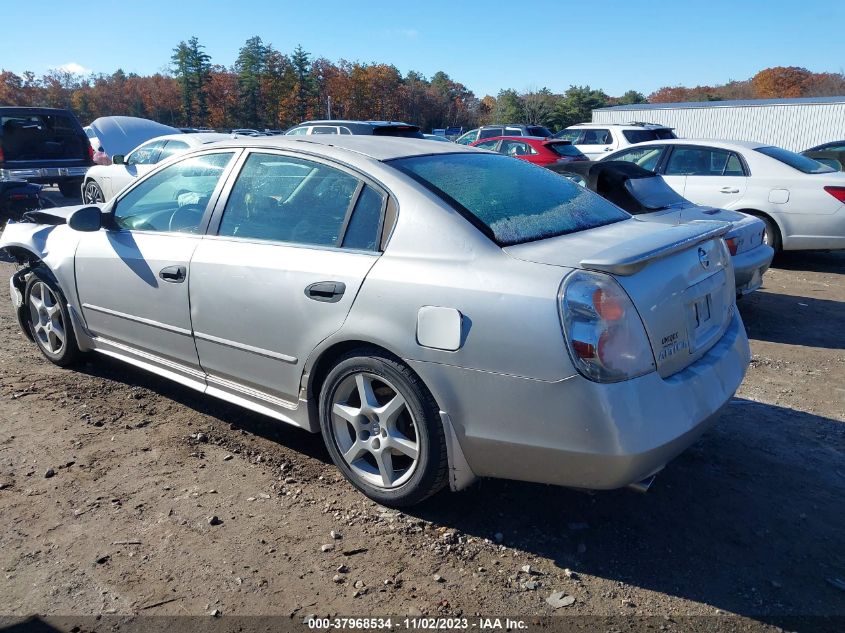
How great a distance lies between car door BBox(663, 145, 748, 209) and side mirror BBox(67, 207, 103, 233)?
22.9 feet

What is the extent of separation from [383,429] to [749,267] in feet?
14.0

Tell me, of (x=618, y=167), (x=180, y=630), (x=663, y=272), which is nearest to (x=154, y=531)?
(x=180, y=630)

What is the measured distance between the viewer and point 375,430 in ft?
10.4

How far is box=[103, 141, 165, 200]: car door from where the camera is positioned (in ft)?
37.4

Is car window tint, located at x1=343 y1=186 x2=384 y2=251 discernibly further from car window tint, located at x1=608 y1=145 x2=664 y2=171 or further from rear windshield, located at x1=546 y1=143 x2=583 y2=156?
rear windshield, located at x1=546 y1=143 x2=583 y2=156

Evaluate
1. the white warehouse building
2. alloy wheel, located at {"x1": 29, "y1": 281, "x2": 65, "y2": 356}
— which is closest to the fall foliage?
the white warehouse building

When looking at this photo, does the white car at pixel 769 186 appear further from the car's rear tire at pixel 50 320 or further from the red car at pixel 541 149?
the car's rear tire at pixel 50 320

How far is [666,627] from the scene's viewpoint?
7.96ft

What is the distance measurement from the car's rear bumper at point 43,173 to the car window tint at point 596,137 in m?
12.4

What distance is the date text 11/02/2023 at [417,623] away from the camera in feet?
8.02

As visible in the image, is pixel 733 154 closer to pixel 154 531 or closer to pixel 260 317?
pixel 260 317

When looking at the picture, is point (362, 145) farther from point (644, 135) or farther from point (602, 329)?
point (644, 135)

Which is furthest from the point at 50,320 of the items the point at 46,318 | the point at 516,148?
the point at 516,148

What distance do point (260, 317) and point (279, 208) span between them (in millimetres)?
596
